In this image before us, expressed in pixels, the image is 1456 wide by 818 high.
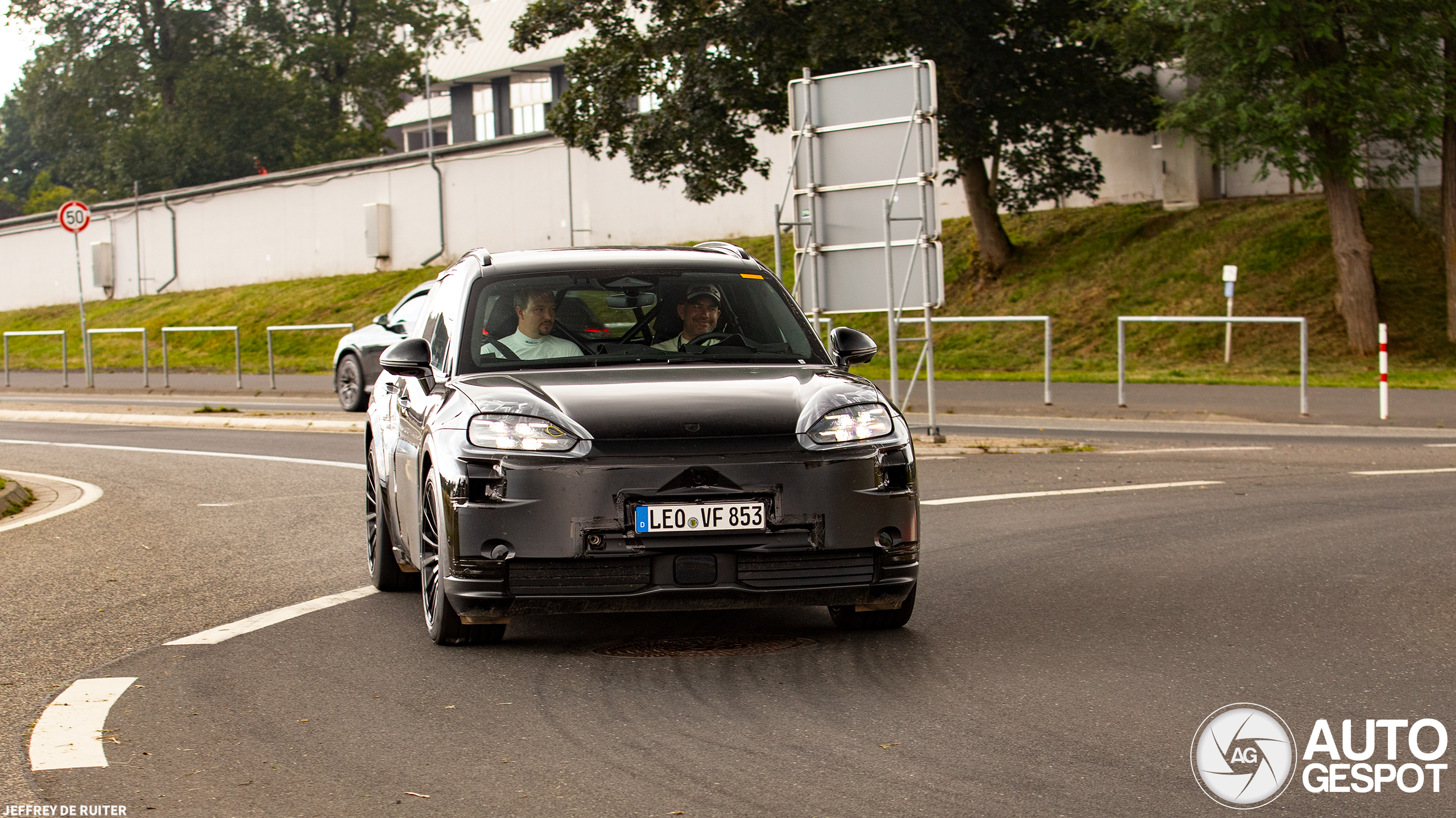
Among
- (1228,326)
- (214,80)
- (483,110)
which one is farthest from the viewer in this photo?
(483,110)

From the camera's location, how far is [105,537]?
10.2 metres

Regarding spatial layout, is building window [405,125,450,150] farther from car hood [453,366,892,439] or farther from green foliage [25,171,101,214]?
car hood [453,366,892,439]

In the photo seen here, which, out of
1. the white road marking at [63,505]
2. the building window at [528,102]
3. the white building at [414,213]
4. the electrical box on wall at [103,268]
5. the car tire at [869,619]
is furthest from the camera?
the building window at [528,102]

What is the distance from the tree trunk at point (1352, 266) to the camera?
25734 mm

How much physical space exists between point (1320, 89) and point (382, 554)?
19756mm

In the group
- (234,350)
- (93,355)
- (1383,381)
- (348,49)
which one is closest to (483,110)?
(348,49)

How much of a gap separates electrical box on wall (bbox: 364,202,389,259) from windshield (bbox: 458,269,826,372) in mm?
44139

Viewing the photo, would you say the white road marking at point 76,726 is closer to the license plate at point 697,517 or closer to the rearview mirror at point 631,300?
the license plate at point 697,517

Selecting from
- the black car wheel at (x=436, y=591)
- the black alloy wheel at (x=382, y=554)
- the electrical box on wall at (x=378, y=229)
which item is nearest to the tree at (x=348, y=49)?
the electrical box on wall at (x=378, y=229)

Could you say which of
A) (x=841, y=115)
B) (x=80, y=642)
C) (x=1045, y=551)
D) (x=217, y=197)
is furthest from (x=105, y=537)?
(x=217, y=197)

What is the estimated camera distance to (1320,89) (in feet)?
78.2

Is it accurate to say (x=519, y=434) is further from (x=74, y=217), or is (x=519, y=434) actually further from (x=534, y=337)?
(x=74, y=217)

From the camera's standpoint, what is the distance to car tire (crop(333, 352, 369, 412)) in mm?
21484

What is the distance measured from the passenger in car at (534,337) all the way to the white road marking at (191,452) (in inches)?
298
